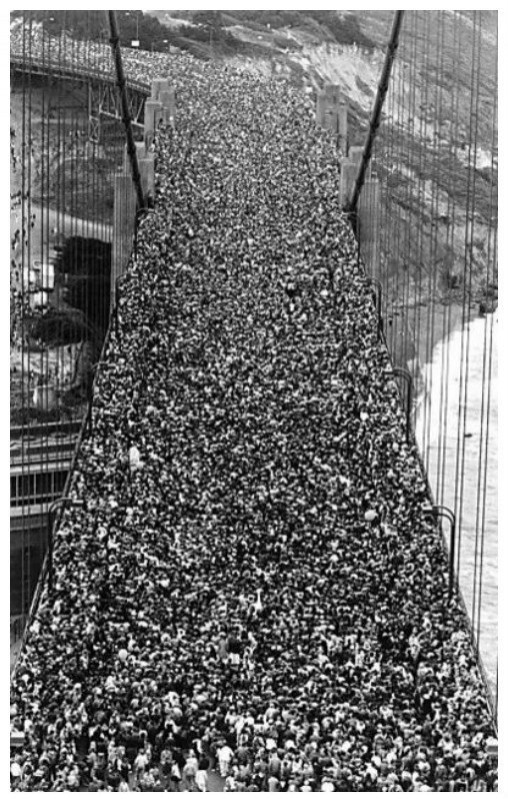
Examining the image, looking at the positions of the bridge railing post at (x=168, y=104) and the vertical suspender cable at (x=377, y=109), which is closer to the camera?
the vertical suspender cable at (x=377, y=109)

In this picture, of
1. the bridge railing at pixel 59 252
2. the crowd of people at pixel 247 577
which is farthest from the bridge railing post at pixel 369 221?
the crowd of people at pixel 247 577

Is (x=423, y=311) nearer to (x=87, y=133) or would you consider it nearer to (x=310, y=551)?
(x=87, y=133)

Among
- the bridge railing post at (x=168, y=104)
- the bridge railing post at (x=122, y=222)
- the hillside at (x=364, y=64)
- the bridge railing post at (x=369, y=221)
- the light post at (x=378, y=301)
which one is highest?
the light post at (x=378, y=301)

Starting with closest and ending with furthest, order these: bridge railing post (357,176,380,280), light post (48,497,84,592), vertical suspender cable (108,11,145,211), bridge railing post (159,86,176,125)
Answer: light post (48,497,84,592) → vertical suspender cable (108,11,145,211) → bridge railing post (357,176,380,280) → bridge railing post (159,86,176,125)

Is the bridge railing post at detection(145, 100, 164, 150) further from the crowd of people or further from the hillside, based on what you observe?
the hillside

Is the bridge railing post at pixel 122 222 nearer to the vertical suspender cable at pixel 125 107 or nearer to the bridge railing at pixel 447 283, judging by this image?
the vertical suspender cable at pixel 125 107

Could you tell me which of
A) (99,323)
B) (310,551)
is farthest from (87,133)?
(310,551)

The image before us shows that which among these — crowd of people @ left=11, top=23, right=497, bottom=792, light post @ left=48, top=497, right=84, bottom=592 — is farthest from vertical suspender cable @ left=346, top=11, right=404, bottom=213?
light post @ left=48, top=497, right=84, bottom=592
